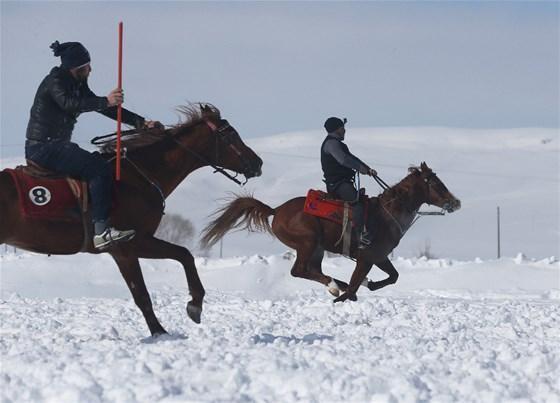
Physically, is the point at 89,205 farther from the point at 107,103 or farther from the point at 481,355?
the point at 481,355

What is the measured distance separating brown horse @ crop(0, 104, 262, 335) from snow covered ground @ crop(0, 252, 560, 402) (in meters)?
0.59

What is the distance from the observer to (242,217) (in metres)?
16.8

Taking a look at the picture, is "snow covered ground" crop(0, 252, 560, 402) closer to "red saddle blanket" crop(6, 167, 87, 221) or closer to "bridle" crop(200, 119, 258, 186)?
"red saddle blanket" crop(6, 167, 87, 221)

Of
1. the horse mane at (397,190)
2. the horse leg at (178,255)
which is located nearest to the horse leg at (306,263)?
the horse mane at (397,190)

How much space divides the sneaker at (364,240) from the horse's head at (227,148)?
17.0 ft

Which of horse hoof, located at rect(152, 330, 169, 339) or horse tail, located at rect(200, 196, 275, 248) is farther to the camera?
horse tail, located at rect(200, 196, 275, 248)

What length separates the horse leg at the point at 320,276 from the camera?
16.1m

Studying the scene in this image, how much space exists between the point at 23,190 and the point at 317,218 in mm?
6926

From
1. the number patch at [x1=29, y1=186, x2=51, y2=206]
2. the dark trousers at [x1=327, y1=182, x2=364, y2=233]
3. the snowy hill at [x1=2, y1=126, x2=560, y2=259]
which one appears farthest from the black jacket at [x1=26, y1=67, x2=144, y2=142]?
the snowy hill at [x1=2, y1=126, x2=560, y2=259]

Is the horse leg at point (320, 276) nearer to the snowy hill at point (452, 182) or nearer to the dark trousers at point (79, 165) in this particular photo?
the dark trousers at point (79, 165)

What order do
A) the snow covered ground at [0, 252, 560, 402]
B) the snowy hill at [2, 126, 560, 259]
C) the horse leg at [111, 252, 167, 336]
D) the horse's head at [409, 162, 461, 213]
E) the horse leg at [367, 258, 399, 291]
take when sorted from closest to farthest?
the snow covered ground at [0, 252, 560, 402] → the horse leg at [111, 252, 167, 336] → the horse leg at [367, 258, 399, 291] → the horse's head at [409, 162, 461, 213] → the snowy hill at [2, 126, 560, 259]

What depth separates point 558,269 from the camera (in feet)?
90.9

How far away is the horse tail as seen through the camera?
1647cm

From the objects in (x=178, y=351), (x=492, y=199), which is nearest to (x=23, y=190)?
(x=178, y=351)
